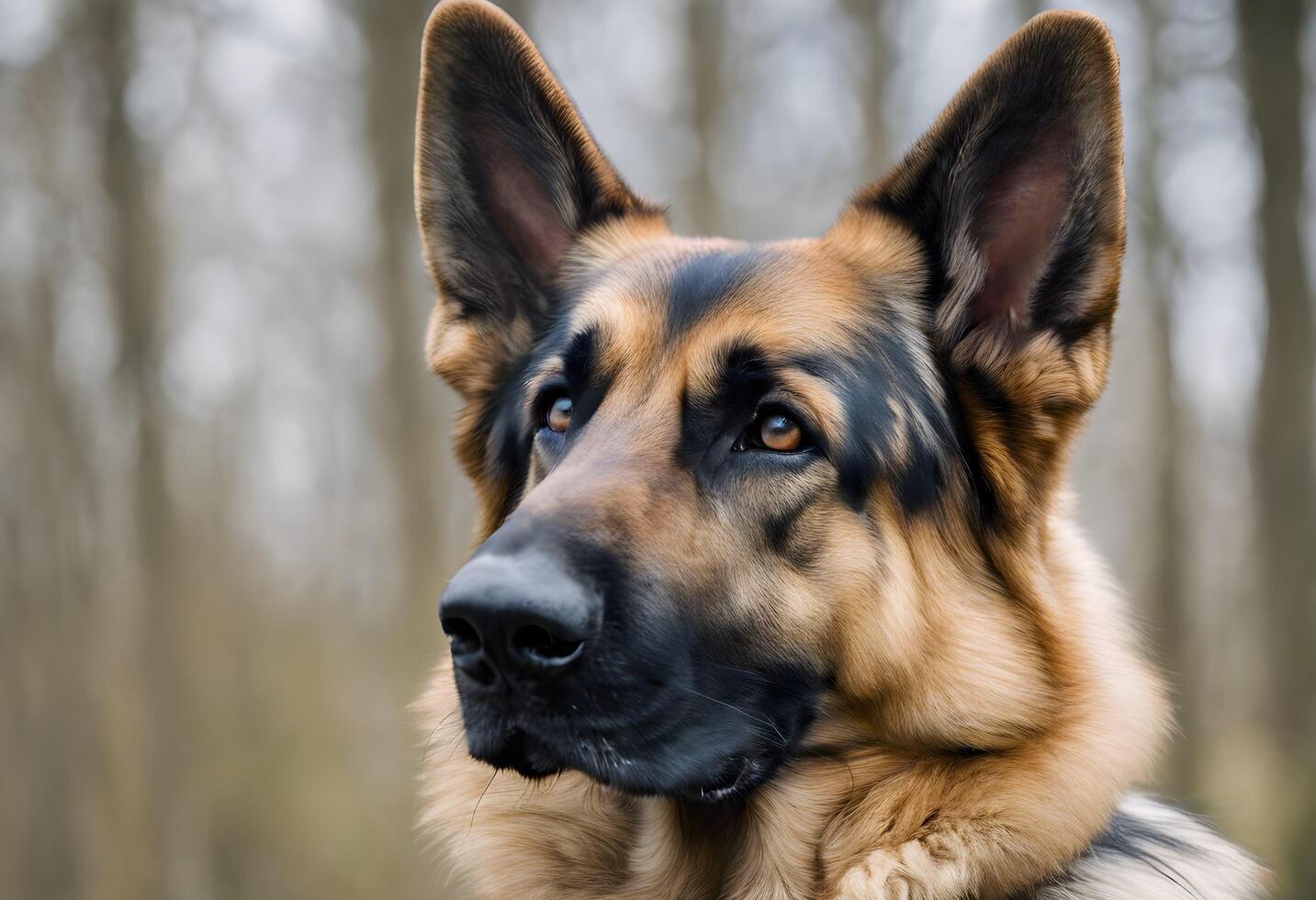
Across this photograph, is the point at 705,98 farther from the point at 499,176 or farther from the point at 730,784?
the point at 730,784

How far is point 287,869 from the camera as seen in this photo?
11984mm

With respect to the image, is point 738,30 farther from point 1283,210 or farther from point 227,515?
point 227,515

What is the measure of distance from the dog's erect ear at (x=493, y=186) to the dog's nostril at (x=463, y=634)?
1.42m

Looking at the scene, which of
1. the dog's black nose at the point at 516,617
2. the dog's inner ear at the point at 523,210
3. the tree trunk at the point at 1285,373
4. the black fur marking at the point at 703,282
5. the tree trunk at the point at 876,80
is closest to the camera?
the dog's black nose at the point at 516,617

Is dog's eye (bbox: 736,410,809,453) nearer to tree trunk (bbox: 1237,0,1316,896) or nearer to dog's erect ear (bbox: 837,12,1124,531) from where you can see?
dog's erect ear (bbox: 837,12,1124,531)

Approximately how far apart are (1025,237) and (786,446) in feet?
3.05

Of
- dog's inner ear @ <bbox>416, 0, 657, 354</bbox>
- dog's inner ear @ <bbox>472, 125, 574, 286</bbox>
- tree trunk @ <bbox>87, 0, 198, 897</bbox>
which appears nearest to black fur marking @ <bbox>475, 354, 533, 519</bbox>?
dog's inner ear @ <bbox>416, 0, 657, 354</bbox>

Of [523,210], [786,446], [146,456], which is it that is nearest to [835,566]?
[786,446]

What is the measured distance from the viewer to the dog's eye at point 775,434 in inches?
109

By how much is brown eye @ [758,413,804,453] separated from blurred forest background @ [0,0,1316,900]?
7646mm

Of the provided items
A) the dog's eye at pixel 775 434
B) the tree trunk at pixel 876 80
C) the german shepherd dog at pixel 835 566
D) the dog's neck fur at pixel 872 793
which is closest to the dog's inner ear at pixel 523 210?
the german shepherd dog at pixel 835 566

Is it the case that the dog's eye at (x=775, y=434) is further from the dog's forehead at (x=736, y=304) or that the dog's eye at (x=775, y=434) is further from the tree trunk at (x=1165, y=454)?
the tree trunk at (x=1165, y=454)

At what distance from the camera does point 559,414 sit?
312 cm

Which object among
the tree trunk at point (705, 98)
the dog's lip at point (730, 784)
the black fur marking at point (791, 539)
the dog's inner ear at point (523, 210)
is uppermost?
the tree trunk at point (705, 98)
